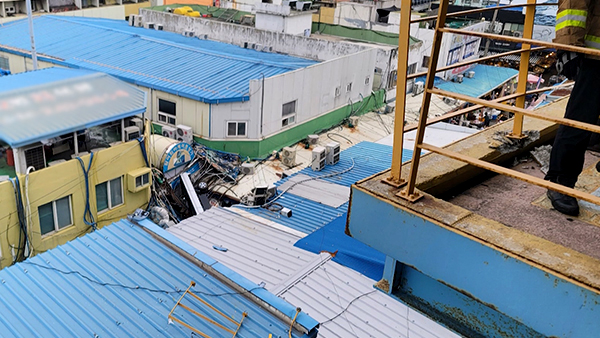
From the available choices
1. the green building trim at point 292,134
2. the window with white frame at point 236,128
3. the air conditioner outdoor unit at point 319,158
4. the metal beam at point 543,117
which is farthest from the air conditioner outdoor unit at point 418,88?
the metal beam at point 543,117

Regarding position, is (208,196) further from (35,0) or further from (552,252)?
(35,0)

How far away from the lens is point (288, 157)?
2158 centimetres

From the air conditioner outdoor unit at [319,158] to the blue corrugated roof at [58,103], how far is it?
19.8 ft

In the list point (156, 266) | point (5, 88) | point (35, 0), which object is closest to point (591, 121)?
point (156, 266)

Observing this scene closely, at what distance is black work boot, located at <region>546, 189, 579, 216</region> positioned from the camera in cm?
473

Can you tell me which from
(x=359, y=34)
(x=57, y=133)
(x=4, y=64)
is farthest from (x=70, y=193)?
(x=359, y=34)

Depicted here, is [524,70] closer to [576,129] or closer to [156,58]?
[576,129]

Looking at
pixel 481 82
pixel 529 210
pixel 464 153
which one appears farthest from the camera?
pixel 481 82

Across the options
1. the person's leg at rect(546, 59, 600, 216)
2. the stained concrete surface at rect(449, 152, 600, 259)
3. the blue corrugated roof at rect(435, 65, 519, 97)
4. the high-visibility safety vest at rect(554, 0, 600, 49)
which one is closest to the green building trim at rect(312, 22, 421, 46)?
the blue corrugated roof at rect(435, 65, 519, 97)

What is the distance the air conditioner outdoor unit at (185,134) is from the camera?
21219mm

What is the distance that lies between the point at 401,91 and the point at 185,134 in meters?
18.0

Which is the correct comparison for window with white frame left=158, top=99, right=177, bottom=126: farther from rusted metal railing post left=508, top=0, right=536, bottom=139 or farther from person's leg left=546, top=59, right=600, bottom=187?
person's leg left=546, top=59, right=600, bottom=187

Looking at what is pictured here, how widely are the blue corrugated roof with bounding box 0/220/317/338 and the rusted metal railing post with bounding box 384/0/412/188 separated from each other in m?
3.45

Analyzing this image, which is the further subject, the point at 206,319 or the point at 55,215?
the point at 55,215
